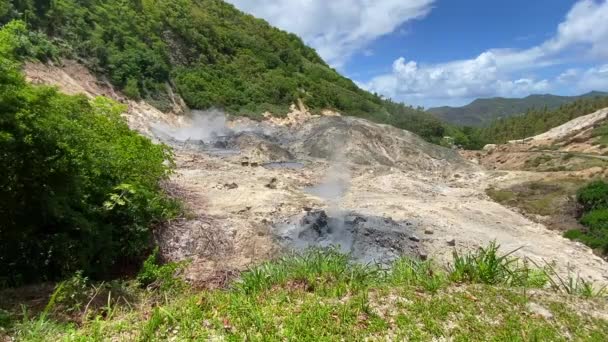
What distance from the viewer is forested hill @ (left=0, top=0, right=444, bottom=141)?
26875 millimetres

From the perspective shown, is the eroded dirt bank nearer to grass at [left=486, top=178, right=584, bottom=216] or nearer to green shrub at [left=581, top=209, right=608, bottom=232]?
grass at [left=486, top=178, right=584, bottom=216]

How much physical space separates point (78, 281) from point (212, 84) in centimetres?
3279

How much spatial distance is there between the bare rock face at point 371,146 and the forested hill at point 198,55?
908cm

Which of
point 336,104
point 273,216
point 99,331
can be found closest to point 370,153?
point 273,216

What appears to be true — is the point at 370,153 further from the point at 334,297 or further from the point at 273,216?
the point at 334,297

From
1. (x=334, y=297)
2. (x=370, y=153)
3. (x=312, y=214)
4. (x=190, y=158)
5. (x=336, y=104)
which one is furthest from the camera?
(x=336, y=104)

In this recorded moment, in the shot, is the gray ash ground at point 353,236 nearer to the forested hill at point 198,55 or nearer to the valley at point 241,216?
the valley at point 241,216

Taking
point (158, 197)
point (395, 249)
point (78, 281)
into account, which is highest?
point (158, 197)

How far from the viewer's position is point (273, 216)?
14.1 metres

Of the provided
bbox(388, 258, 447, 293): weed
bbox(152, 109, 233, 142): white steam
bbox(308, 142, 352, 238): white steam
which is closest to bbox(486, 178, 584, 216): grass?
bbox(308, 142, 352, 238): white steam

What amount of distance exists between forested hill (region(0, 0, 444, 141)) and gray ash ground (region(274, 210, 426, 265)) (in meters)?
17.4

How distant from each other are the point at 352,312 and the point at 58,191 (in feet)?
14.8

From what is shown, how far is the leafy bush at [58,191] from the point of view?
5.95m

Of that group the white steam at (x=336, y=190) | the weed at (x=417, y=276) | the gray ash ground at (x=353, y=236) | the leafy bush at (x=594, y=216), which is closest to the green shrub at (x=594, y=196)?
the leafy bush at (x=594, y=216)
